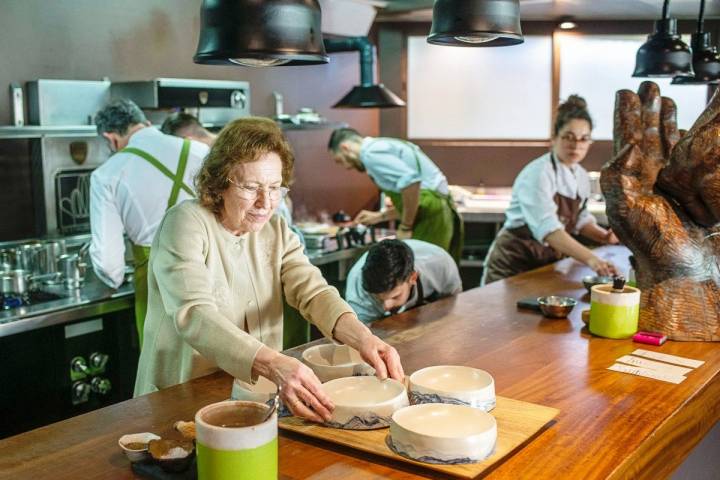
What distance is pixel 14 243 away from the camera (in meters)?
4.18

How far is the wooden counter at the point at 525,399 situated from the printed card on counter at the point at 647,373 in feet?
0.09

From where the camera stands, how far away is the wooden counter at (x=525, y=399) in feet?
5.16

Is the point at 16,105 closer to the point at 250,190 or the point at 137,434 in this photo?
the point at 250,190

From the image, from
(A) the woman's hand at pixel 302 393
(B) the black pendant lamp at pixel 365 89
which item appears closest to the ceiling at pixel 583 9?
(B) the black pendant lamp at pixel 365 89

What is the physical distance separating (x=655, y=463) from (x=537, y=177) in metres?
2.50

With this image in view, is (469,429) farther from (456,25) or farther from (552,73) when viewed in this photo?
(552,73)

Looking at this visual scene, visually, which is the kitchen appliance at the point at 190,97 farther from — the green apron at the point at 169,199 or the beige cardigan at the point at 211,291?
the beige cardigan at the point at 211,291

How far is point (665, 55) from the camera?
3.81 metres

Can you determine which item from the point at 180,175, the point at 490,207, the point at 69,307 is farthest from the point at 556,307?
the point at 490,207

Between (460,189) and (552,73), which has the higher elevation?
(552,73)

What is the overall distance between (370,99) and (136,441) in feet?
12.6

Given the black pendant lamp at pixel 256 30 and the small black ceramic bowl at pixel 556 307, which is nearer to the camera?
the black pendant lamp at pixel 256 30

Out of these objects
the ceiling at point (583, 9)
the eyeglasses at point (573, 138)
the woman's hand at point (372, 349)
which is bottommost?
the woman's hand at point (372, 349)

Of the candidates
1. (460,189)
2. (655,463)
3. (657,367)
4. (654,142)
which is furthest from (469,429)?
(460,189)
